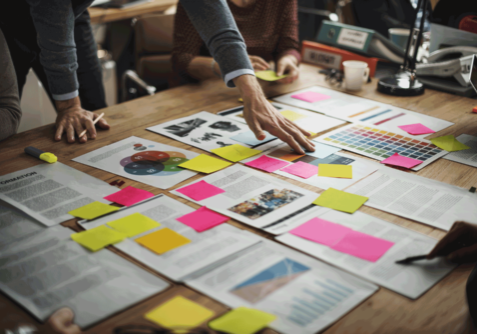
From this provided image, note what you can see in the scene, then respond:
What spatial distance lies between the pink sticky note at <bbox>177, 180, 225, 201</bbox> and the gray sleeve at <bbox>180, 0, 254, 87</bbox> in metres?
0.51

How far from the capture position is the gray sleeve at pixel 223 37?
144 centimetres

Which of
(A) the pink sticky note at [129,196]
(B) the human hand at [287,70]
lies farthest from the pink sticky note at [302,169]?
(B) the human hand at [287,70]

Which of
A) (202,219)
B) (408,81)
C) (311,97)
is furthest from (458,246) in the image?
(408,81)

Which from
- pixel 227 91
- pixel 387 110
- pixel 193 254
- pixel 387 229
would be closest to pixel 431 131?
pixel 387 110

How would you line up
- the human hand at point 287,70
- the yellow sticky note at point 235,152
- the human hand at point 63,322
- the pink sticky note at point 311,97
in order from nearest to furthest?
the human hand at point 63,322, the yellow sticky note at point 235,152, the pink sticky note at point 311,97, the human hand at point 287,70

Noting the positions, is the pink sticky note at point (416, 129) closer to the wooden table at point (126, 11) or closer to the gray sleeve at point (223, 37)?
the gray sleeve at point (223, 37)

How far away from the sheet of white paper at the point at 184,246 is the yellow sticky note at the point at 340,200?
223 millimetres

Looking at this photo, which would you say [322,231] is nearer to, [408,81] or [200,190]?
[200,190]

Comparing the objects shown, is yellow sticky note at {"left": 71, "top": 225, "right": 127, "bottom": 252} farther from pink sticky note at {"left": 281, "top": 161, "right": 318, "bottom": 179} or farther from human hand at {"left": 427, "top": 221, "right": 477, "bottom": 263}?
human hand at {"left": 427, "top": 221, "right": 477, "bottom": 263}

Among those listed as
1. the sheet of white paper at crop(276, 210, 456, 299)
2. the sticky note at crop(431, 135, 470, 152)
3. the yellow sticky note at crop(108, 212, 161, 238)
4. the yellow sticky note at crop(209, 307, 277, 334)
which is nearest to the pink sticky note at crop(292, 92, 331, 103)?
the sticky note at crop(431, 135, 470, 152)

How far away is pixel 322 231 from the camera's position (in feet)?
2.95

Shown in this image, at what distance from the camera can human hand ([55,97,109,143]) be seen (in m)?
1.36

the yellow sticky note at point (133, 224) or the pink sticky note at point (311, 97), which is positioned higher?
the pink sticky note at point (311, 97)

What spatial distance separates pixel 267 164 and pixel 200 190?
23 centimetres
